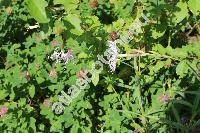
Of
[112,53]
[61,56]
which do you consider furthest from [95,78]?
[61,56]

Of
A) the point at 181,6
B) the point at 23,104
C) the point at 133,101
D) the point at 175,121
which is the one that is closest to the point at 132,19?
the point at 181,6

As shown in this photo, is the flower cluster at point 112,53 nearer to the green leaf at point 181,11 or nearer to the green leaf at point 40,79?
the green leaf at point 181,11

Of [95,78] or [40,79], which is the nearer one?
[95,78]

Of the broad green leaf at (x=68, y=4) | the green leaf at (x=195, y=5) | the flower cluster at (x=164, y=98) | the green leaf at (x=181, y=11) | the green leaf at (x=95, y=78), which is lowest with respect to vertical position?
the flower cluster at (x=164, y=98)

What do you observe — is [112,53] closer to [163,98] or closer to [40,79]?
[163,98]

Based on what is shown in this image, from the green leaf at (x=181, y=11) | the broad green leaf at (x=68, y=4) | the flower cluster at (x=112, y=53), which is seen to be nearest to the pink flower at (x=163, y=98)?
the flower cluster at (x=112, y=53)

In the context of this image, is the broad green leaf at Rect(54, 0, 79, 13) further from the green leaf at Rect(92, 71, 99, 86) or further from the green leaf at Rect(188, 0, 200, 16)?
the green leaf at Rect(92, 71, 99, 86)

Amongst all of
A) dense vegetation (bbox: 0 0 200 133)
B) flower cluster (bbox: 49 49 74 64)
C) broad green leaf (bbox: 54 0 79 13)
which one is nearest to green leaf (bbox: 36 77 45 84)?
dense vegetation (bbox: 0 0 200 133)
